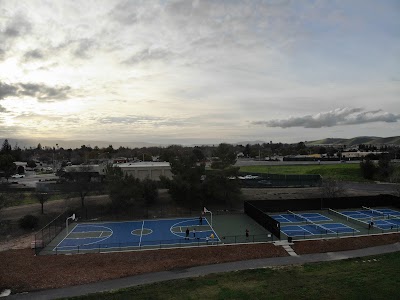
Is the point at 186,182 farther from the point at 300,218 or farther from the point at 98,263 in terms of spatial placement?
the point at 98,263

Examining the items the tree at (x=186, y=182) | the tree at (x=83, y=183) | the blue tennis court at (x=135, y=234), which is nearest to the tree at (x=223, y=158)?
the tree at (x=186, y=182)

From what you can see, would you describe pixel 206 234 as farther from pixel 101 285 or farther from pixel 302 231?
pixel 101 285

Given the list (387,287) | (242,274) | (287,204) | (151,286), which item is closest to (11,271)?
(151,286)

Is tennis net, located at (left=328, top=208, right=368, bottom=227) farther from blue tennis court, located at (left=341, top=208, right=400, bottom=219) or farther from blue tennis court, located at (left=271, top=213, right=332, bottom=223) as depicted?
blue tennis court, located at (left=271, top=213, right=332, bottom=223)

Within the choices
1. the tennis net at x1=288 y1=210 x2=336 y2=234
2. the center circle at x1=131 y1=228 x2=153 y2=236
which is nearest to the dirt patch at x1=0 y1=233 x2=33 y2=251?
the center circle at x1=131 y1=228 x2=153 y2=236

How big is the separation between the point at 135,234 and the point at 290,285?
1887 cm

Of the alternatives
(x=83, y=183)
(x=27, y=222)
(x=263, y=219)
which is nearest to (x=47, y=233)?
(x=27, y=222)

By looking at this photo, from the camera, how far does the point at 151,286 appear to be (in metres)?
21.5

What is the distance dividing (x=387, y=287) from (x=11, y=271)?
25382 mm

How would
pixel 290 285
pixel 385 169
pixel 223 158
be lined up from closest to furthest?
pixel 290 285, pixel 223 158, pixel 385 169

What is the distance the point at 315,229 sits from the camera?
3609 centimetres

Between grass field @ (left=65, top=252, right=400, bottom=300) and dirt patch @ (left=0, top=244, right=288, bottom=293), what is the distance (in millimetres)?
3027

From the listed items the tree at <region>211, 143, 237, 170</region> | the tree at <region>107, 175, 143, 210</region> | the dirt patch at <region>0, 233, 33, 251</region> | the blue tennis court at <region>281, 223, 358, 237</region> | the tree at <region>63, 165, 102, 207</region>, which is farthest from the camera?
the tree at <region>63, 165, 102, 207</region>

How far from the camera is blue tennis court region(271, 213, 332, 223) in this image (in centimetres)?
4014
